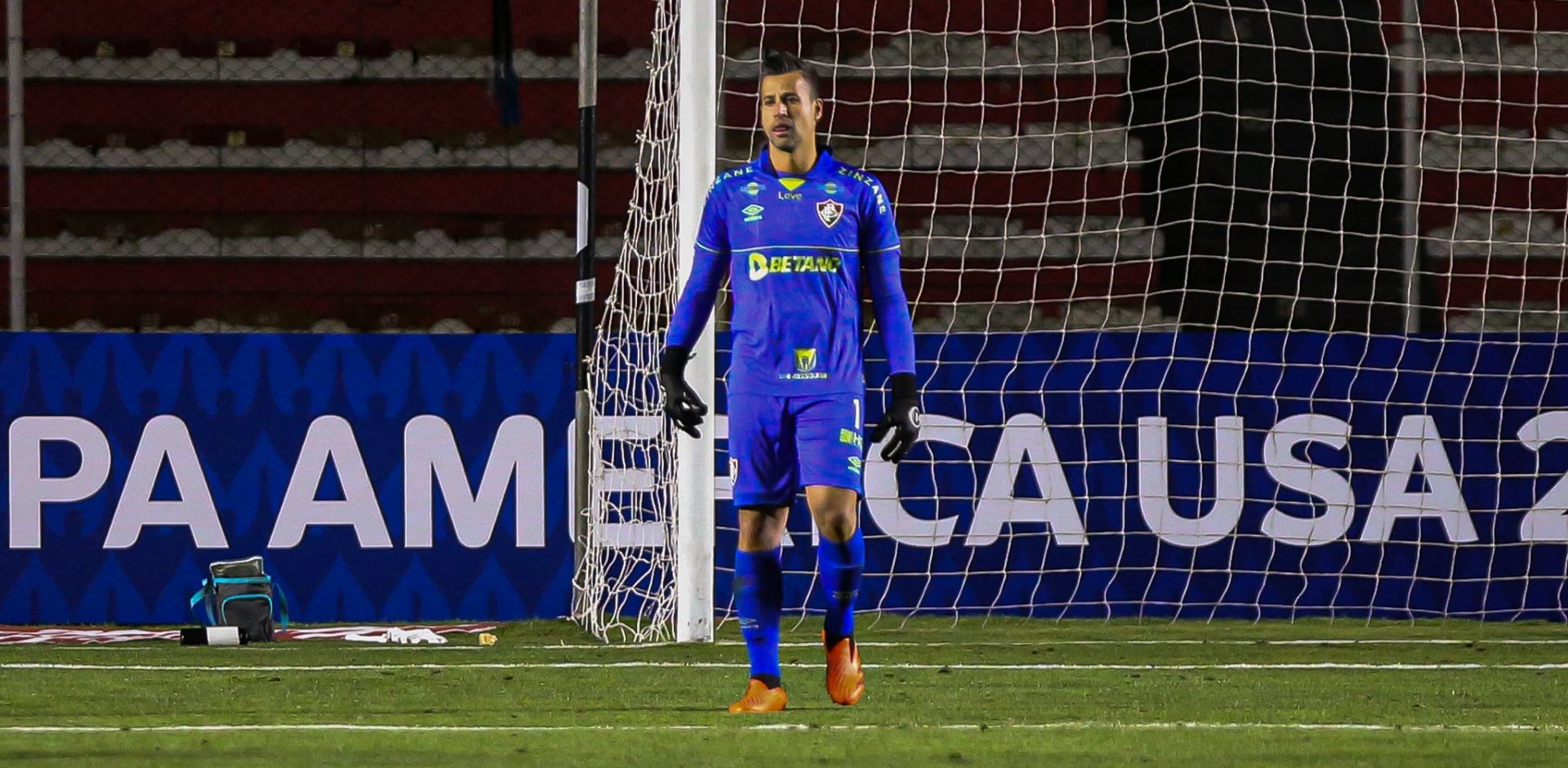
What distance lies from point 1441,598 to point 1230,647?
1.71 meters

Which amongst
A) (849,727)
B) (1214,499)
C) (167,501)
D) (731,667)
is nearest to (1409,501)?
(1214,499)

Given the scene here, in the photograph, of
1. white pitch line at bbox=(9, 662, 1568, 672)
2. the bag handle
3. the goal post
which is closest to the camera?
white pitch line at bbox=(9, 662, 1568, 672)

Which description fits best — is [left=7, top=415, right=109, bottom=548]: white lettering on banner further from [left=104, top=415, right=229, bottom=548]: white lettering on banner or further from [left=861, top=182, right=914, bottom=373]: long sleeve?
[left=861, top=182, right=914, bottom=373]: long sleeve

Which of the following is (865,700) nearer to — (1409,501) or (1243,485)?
(1243,485)

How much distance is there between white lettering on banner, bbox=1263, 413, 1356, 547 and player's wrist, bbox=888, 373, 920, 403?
3645mm

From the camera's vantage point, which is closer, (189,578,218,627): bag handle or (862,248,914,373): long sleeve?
(862,248,914,373): long sleeve

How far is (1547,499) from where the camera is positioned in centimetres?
830

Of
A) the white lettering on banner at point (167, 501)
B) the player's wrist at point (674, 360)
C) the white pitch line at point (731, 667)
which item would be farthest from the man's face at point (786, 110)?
the white lettering on banner at point (167, 501)

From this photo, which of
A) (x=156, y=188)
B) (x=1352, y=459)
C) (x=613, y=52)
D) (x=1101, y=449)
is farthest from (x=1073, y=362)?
(x=156, y=188)

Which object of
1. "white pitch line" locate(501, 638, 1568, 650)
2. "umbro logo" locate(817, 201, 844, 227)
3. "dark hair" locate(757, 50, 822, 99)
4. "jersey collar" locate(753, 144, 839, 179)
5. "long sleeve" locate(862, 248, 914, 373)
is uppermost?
"dark hair" locate(757, 50, 822, 99)

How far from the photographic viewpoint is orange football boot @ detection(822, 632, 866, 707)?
4.90 meters

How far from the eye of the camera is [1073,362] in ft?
27.5

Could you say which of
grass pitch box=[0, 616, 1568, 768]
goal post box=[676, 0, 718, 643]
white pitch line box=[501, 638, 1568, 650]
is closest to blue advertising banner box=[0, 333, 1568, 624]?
grass pitch box=[0, 616, 1568, 768]

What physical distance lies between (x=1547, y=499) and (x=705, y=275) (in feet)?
14.7
